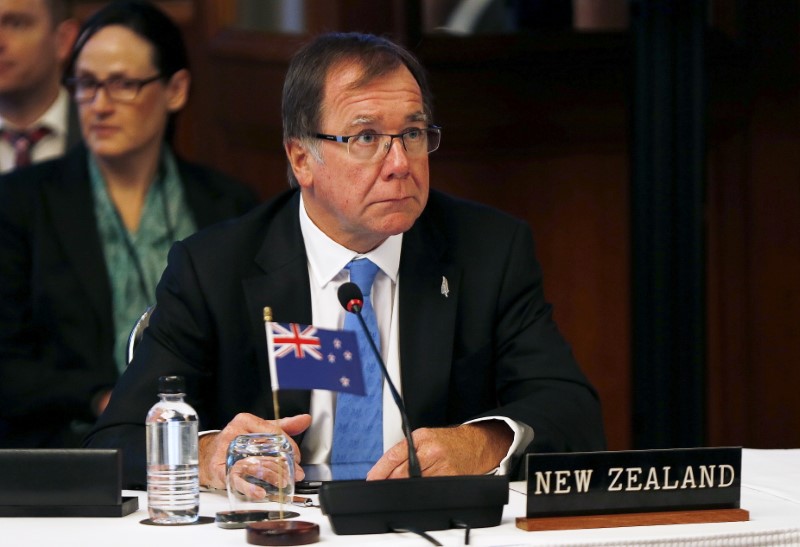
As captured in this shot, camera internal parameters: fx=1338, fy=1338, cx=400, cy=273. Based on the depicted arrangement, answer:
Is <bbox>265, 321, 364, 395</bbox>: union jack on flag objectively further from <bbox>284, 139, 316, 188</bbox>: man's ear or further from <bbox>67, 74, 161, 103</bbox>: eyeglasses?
<bbox>67, 74, 161, 103</bbox>: eyeglasses

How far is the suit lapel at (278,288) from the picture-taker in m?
2.49

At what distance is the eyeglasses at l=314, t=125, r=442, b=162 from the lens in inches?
97.3

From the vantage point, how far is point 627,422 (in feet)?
14.9

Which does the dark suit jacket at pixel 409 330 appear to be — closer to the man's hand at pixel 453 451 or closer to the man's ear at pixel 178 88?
the man's hand at pixel 453 451

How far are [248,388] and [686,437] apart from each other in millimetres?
1566

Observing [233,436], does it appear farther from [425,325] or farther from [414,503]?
[425,325]

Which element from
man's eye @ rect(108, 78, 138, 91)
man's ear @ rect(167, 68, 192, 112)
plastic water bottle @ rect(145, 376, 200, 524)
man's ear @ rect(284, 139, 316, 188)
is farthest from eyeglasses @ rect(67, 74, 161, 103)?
plastic water bottle @ rect(145, 376, 200, 524)

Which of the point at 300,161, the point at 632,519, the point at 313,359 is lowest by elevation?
the point at 632,519

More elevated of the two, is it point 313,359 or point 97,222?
point 97,222

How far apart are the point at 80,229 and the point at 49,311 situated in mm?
257

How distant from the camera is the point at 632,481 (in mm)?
1785

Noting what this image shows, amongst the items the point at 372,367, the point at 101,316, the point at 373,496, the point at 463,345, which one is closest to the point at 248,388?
the point at 372,367

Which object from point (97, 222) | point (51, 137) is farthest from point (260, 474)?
point (51, 137)

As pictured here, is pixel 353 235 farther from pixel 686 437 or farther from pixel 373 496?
pixel 686 437
